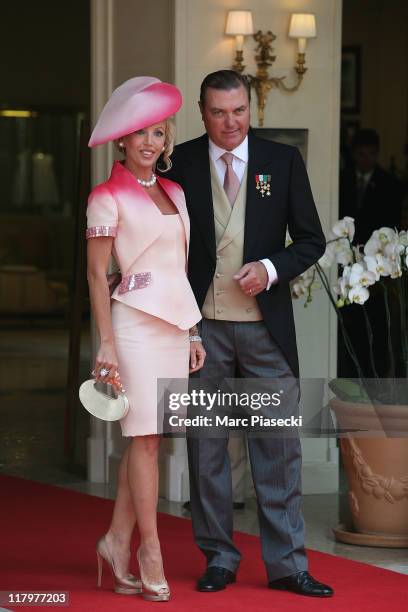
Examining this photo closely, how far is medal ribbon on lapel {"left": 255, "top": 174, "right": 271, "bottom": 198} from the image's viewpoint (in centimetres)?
429

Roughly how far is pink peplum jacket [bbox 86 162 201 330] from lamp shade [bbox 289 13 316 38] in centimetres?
219

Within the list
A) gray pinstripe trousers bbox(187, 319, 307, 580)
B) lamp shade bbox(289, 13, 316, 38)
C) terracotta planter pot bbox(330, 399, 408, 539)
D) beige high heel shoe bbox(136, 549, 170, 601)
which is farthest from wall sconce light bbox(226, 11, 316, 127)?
beige high heel shoe bbox(136, 549, 170, 601)

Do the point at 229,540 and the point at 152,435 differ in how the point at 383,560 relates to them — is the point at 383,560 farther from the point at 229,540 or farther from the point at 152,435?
the point at 152,435

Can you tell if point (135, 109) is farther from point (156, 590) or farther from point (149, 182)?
point (156, 590)

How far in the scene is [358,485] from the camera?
5383mm

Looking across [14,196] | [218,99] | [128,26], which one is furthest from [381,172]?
[14,196]

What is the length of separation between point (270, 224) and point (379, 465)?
1477 millimetres

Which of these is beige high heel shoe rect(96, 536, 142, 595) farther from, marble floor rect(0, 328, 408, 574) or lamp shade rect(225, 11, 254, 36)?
lamp shade rect(225, 11, 254, 36)

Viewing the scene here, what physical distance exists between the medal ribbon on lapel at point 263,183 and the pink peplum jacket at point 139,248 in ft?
1.18

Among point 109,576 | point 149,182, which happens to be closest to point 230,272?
point 149,182

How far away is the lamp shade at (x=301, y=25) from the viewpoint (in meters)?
6.02

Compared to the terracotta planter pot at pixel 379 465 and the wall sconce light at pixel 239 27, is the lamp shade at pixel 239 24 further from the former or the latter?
the terracotta planter pot at pixel 379 465

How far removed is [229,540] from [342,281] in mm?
1324

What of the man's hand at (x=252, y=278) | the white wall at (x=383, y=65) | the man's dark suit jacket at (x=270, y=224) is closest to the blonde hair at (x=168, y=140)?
the man's dark suit jacket at (x=270, y=224)
